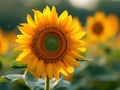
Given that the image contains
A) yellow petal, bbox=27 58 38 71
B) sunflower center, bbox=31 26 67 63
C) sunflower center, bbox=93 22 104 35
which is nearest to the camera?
yellow petal, bbox=27 58 38 71

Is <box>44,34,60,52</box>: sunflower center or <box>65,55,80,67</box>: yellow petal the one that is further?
<box>44,34,60,52</box>: sunflower center

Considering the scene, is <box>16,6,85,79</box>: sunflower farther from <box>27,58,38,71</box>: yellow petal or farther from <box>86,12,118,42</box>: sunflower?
<box>86,12,118,42</box>: sunflower

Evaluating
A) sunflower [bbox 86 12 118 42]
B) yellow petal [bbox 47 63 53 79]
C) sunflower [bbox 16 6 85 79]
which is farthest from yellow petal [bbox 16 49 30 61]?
sunflower [bbox 86 12 118 42]

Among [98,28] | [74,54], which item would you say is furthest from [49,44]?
[98,28]

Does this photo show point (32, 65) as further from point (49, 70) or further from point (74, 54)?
point (74, 54)

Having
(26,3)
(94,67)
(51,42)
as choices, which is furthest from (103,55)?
(26,3)

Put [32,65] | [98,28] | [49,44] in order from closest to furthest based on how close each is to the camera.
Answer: [32,65]
[49,44]
[98,28]

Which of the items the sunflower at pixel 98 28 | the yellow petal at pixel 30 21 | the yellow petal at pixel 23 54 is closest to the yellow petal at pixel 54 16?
the yellow petal at pixel 30 21
